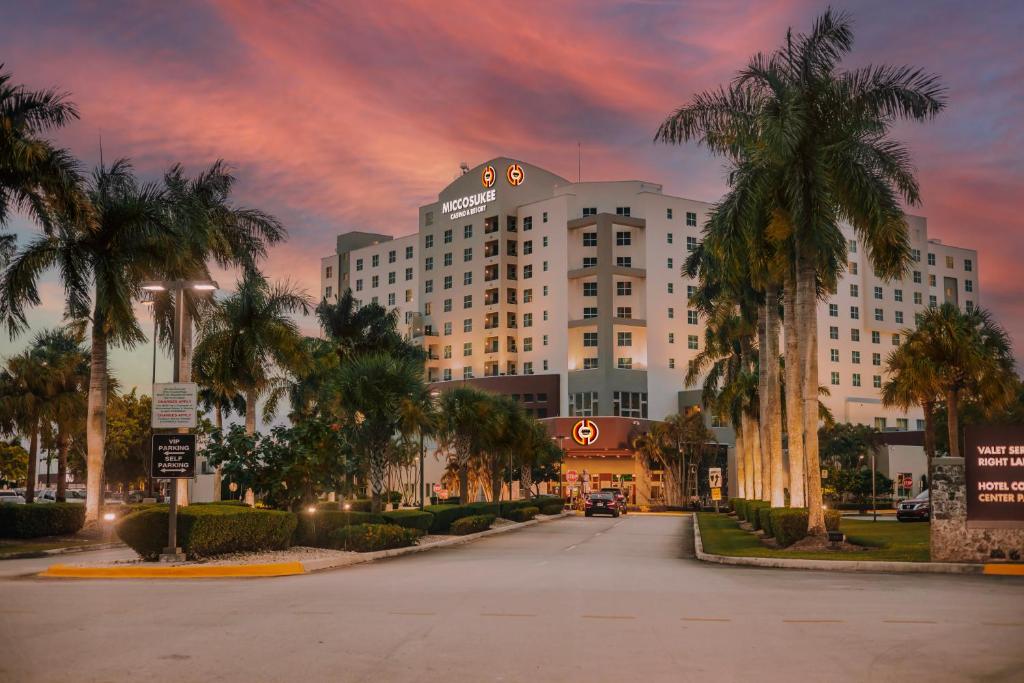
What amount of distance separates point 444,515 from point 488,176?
78503 mm

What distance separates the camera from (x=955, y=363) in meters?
45.1

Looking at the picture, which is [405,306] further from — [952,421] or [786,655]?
[786,655]

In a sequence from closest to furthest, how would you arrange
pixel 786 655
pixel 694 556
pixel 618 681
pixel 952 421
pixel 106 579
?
pixel 618 681, pixel 786 655, pixel 106 579, pixel 694 556, pixel 952 421

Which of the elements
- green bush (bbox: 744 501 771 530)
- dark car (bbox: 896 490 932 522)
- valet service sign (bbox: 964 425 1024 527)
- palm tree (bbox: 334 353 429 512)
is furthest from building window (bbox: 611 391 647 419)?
valet service sign (bbox: 964 425 1024 527)

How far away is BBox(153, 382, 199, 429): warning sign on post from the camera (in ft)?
77.2

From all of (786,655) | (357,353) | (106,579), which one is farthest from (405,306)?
(786,655)

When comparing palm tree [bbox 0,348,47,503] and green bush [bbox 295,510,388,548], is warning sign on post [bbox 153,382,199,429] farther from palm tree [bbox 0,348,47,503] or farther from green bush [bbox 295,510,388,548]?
palm tree [bbox 0,348,47,503]

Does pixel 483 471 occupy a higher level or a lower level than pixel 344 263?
lower

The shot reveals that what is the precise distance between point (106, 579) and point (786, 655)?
14.3 meters

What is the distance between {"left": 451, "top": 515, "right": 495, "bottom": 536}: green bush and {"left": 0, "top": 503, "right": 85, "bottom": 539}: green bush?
44.0ft

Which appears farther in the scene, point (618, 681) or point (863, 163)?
point (863, 163)

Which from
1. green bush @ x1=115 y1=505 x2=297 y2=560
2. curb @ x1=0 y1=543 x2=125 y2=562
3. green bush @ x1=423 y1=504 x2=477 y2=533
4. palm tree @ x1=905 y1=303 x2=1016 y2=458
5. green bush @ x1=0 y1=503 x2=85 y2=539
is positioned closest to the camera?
green bush @ x1=115 y1=505 x2=297 y2=560

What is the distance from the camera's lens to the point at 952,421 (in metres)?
43.2

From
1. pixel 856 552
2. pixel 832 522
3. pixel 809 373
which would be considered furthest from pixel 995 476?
pixel 809 373
